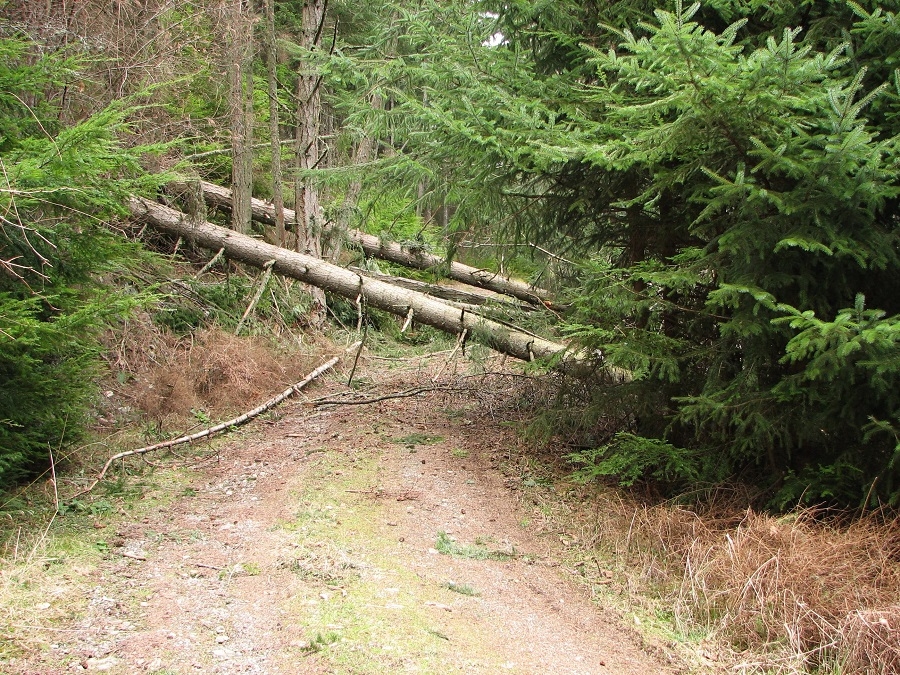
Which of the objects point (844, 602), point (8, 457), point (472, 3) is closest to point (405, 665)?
point (844, 602)

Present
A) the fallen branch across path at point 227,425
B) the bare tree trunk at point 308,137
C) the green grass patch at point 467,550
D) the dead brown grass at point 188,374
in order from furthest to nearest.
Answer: the bare tree trunk at point 308,137, the dead brown grass at point 188,374, the fallen branch across path at point 227,425, the green grass patch at point 467,550

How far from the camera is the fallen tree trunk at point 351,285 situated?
9.20m

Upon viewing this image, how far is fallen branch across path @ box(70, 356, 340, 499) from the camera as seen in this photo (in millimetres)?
6473

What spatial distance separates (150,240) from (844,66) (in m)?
10.6

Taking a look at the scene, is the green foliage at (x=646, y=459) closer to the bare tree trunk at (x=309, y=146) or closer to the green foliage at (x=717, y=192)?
the green foliage at (x=717, y=192)

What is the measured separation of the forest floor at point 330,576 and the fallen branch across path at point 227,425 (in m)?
0.26

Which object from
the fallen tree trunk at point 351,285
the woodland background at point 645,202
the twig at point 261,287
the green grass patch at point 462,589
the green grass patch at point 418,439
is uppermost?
the woodland background at point 645,202

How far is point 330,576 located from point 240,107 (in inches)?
379

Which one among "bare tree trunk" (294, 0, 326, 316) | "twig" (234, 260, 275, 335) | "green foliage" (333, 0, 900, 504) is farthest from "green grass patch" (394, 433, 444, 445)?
"bare tree trunk" (294, 0, 326, 316)

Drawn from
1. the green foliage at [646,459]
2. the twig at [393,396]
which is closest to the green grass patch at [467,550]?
the green foliage at [646,459]

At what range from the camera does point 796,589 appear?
4.55m

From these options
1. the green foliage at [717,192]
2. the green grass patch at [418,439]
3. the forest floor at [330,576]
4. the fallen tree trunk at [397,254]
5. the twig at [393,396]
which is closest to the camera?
the forest floor at [330,576]

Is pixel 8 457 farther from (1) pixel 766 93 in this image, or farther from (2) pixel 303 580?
(1) pixel 766 93

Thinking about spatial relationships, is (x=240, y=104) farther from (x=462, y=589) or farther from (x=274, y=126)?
(x=462, y=589)
